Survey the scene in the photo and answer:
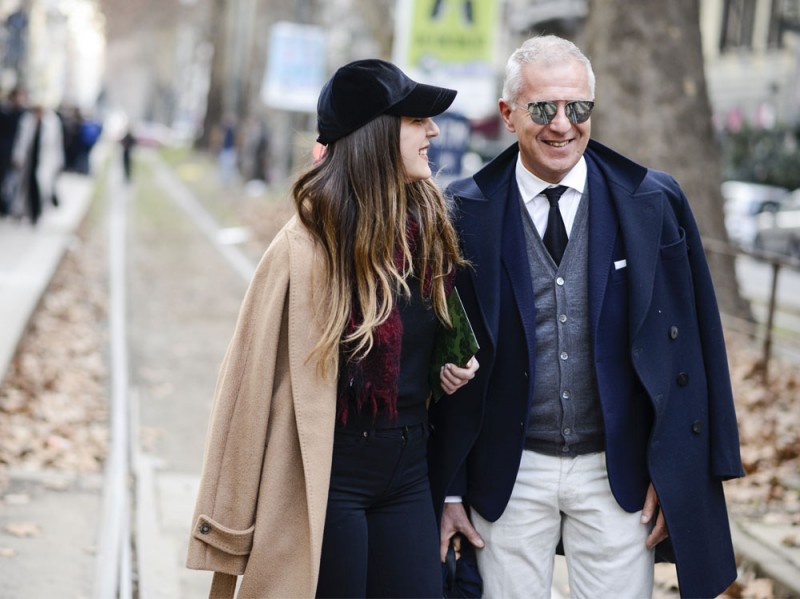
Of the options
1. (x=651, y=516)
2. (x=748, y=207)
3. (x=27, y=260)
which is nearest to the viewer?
(x=651, y=516)

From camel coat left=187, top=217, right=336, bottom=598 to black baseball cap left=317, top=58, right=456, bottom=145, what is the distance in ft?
1.04

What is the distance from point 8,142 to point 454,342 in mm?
18127

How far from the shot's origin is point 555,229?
3381 millimetres

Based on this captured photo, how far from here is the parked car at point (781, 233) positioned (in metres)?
25.7

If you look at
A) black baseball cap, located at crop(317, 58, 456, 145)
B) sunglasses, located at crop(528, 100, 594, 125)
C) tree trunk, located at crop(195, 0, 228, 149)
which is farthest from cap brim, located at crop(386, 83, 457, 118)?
tree trunk, located at crop(195, 0, 228, 149)

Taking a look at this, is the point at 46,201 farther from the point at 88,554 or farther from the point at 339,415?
the point at 339,415

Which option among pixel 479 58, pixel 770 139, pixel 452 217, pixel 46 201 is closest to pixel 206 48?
pixel 770 139

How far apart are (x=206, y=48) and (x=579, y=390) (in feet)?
233

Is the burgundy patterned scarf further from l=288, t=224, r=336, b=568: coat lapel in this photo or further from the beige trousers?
the beige trousers

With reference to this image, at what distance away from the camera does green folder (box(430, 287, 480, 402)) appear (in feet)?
10.4

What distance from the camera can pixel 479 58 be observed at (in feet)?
30.2

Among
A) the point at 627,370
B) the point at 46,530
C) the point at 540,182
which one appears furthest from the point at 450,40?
the point at 627,370

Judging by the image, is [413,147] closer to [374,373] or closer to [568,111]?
[568,111]

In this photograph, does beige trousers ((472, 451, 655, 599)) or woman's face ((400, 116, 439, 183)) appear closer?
woman's face ((400, 116, 439, 183))
